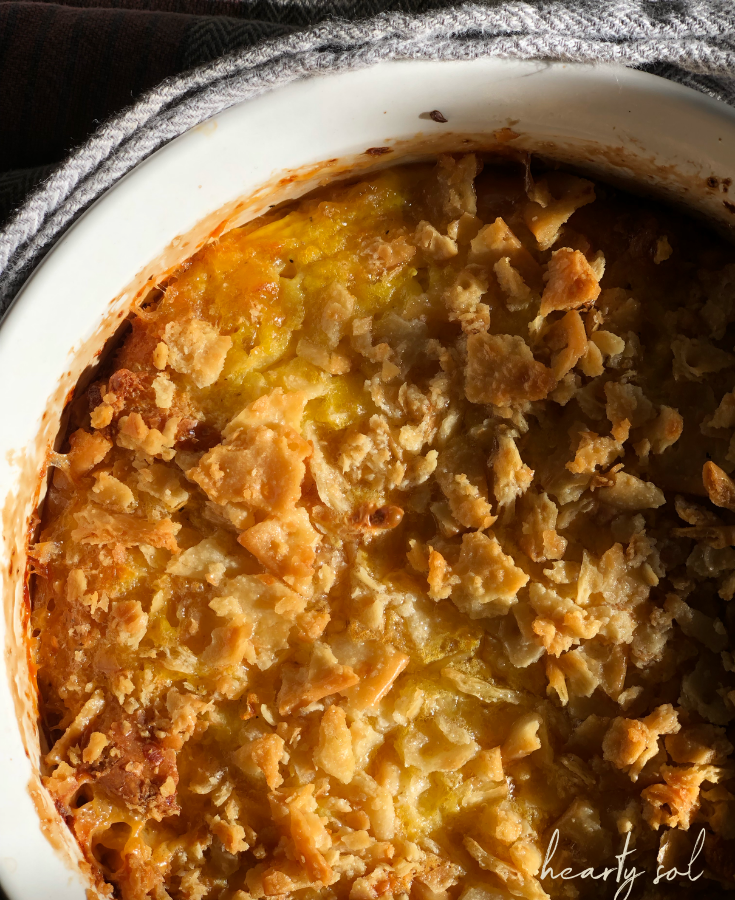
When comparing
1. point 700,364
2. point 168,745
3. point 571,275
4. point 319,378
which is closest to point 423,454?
point 319,378

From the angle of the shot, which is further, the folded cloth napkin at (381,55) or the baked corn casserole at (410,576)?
the baked corn casserole at (410,576)

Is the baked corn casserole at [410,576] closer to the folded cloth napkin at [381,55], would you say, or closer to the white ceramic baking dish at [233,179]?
the white ceramic baking dish at [233,179]

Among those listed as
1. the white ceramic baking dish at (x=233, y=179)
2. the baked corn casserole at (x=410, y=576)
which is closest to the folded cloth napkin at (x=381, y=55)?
the white ceramic baking dish at (x=233, y=179)

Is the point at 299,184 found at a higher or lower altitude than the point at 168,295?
higher

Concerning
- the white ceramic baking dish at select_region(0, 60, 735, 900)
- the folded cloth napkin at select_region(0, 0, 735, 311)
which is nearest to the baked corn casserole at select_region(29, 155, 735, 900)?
the white ceramic baking dish at select_region(0, 60, 735, 900)

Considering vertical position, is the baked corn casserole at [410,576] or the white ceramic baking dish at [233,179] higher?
the white ceramic baking dish at [233,179]

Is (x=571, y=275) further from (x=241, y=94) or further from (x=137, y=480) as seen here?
(x=137, y=480)
